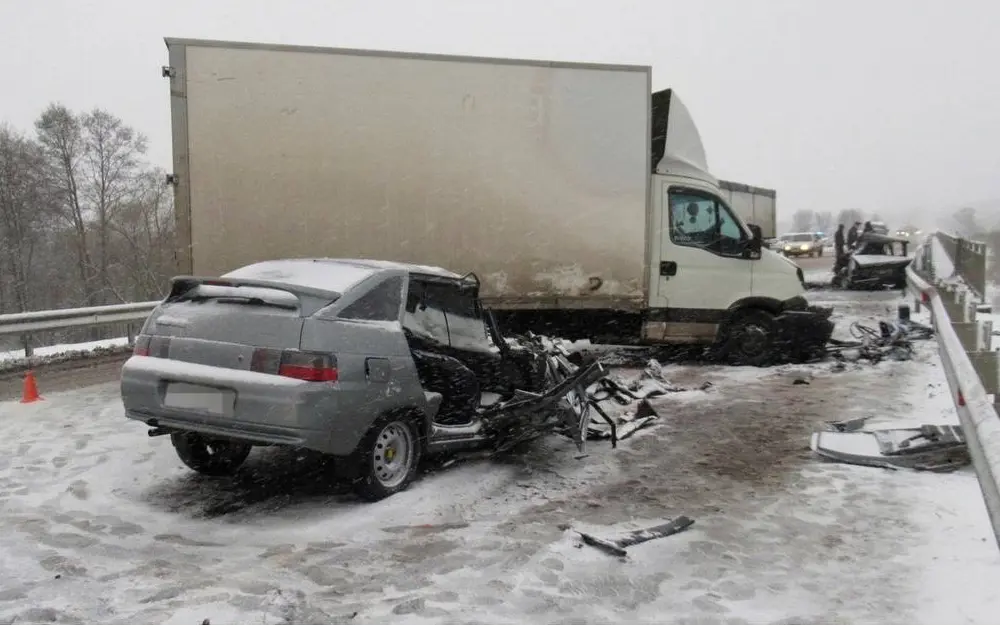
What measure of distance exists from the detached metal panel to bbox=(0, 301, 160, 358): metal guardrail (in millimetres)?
3084

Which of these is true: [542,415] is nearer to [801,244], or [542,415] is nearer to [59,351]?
[59,351]

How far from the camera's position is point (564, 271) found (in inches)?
381

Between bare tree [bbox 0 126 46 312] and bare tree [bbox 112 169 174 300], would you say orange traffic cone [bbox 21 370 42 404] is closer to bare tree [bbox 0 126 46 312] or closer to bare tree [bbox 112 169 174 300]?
bare tree [bbox 112 169 174 300]

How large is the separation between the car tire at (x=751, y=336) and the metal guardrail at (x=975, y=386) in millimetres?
2719

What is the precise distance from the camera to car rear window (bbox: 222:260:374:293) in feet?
16.8

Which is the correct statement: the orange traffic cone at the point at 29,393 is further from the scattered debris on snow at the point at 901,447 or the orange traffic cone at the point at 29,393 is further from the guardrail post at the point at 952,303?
the guardrail post at the point at 952,303

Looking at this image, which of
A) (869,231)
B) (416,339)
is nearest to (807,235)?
(869,231)

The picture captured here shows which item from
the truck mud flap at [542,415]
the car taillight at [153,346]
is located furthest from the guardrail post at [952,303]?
the car taillight at [153,346]

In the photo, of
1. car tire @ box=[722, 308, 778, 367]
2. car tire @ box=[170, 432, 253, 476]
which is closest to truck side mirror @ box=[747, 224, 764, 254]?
car tire @ box=[722, 308, 778, 367]

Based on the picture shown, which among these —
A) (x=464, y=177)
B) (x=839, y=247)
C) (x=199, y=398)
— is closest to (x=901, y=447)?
(x=199, y=398)

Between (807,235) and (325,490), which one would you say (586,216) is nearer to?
(325,490)

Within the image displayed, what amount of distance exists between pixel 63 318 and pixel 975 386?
1188 centimetres

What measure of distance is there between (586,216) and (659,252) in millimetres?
1179

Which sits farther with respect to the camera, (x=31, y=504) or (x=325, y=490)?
(x=325, y=490)
